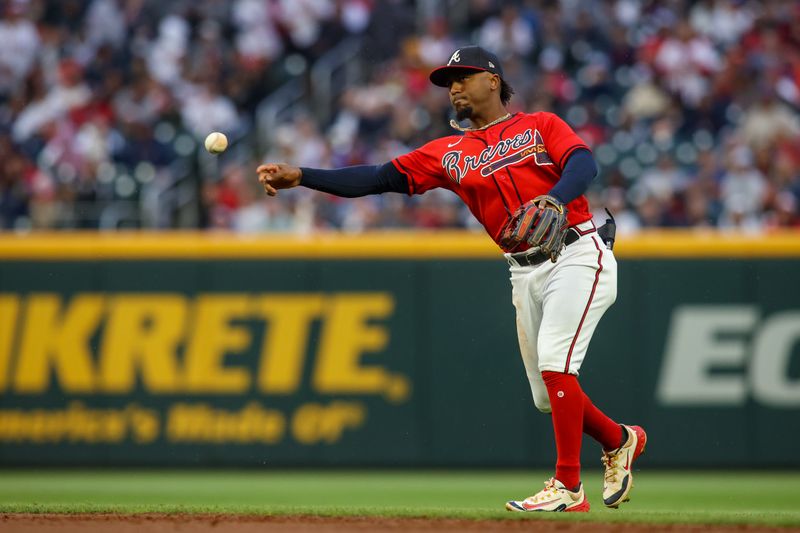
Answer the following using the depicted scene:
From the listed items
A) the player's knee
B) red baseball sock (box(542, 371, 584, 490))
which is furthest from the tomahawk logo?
the player's knee

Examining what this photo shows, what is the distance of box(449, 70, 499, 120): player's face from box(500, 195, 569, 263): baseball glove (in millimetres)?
721

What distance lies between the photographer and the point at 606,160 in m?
12.3

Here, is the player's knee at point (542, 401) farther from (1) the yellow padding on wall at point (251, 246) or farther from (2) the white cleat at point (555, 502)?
(1) the yellow padding on wall at point (251, 246)

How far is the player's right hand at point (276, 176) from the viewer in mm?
6125

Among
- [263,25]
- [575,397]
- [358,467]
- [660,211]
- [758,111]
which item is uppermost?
[263,25]

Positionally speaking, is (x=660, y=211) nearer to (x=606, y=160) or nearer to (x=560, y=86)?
(x=606, y=160)

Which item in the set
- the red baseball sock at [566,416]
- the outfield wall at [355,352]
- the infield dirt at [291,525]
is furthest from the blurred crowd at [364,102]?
the infield dirt at [291,525]

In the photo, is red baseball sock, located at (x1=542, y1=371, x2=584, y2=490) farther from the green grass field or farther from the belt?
the belt

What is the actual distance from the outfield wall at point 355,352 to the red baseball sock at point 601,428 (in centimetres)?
370

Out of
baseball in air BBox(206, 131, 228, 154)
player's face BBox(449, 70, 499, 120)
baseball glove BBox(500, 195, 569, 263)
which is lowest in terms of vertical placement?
baseball glove BBox(500, 195, 569, 263)

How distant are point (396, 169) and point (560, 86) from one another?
711cm

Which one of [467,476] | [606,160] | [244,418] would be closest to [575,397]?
[467,476]

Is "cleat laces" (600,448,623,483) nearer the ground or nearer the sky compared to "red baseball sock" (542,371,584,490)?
nearer the ground

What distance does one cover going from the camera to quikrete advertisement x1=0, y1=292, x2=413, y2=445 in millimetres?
10078
